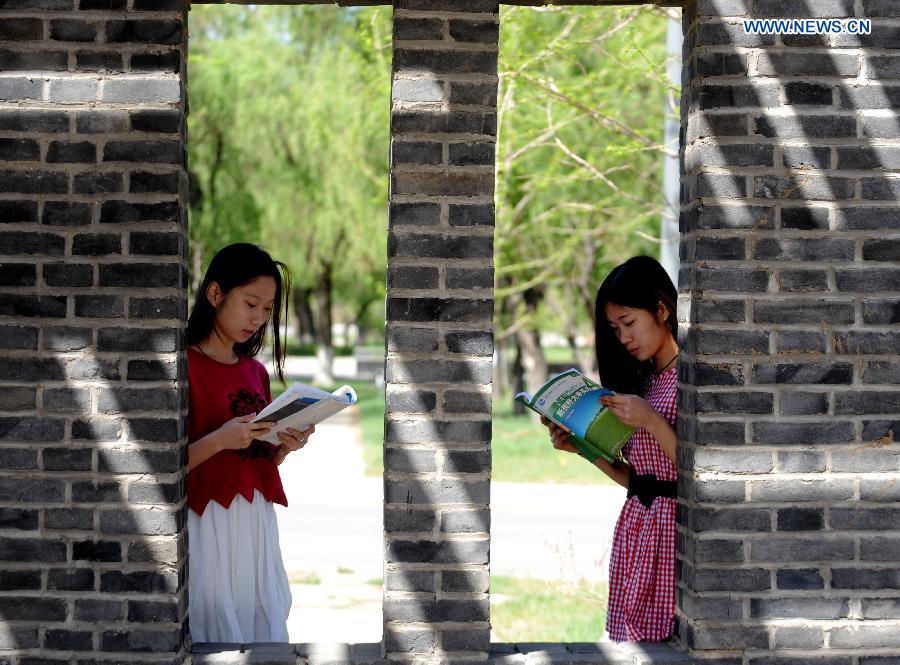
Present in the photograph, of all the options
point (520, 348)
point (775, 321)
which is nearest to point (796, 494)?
point (775, 321)

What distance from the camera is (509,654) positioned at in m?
3.79

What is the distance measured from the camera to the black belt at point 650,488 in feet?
13.3

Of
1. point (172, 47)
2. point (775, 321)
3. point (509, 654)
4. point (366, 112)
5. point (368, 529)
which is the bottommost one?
point (368, 529)

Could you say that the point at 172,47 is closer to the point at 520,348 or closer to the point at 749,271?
the point at 749,271

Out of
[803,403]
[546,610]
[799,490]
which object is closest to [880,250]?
[803,403]

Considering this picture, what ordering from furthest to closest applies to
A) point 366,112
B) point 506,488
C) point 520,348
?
point 520,348, point 366,112, point 506,488

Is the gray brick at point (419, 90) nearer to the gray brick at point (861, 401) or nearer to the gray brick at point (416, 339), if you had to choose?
the gray brick at point (416, 339)

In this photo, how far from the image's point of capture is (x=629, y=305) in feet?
13.3

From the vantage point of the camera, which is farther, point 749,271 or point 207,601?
point 207,601

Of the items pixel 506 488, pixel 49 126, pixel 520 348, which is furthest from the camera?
pixel 520 348

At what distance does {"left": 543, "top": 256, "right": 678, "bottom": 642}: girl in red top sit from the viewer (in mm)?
4035

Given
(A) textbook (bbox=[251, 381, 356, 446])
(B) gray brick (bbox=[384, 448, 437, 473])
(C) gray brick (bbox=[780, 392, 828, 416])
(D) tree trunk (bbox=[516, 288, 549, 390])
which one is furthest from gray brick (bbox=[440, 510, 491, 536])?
(D) tree trunk (bbox=[516, 288, 549, 390])

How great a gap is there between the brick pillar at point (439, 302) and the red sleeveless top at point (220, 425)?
0.67 m

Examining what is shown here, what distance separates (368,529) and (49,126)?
8021mm
